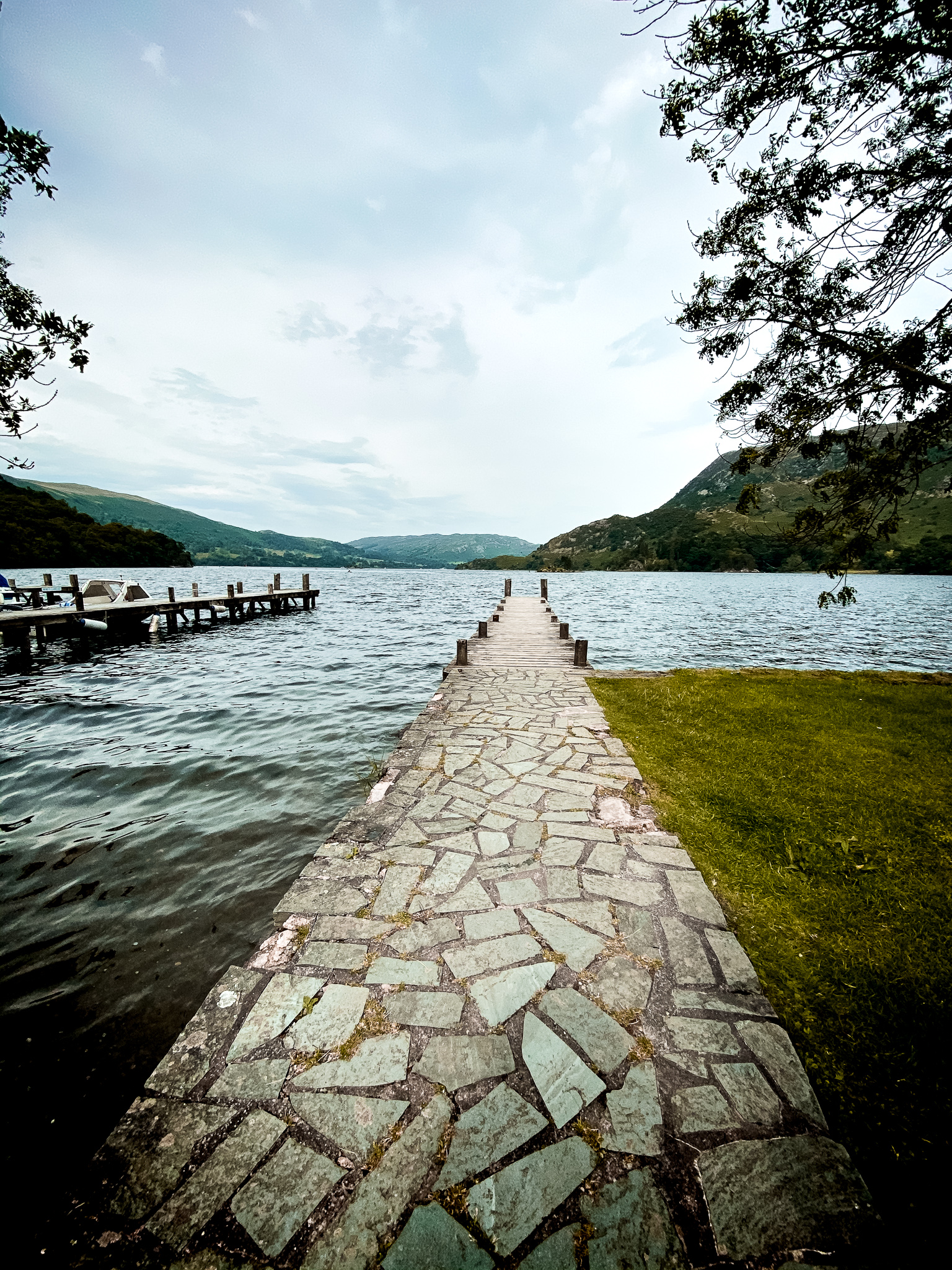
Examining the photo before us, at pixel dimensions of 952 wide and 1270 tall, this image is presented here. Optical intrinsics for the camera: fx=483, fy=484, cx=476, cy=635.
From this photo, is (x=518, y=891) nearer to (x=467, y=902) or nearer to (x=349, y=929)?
(x=467, y=902)

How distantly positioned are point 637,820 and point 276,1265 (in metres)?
3.77

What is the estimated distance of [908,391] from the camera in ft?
20.2

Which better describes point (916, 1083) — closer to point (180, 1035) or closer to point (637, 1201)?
point (637, 1201)

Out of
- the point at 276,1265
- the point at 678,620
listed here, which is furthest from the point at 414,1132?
the point at 678,620

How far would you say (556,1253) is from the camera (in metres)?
1.69

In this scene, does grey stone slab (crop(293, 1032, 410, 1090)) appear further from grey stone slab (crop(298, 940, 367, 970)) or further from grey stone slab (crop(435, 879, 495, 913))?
grey stone slab (crop(435, 879, 495, 913))

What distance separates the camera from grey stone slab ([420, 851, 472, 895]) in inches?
145

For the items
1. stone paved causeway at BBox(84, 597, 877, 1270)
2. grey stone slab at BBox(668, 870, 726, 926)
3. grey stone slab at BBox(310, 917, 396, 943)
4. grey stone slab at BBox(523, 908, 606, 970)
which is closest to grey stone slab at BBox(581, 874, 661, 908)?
stone paved causeway at BBox(84, 597, 877, 1270)

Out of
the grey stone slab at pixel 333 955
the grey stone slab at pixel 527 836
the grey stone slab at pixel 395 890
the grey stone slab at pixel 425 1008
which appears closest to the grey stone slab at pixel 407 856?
the grey stone slab at pixel 395 890

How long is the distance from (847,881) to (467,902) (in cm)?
300

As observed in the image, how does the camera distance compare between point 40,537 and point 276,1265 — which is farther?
point 40,537

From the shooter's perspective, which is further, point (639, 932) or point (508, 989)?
point (639, 932)

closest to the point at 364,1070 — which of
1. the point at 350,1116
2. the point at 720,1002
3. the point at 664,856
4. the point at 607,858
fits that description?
the point at 350,1116

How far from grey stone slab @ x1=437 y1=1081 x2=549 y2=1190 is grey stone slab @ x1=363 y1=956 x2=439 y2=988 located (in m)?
0.73
